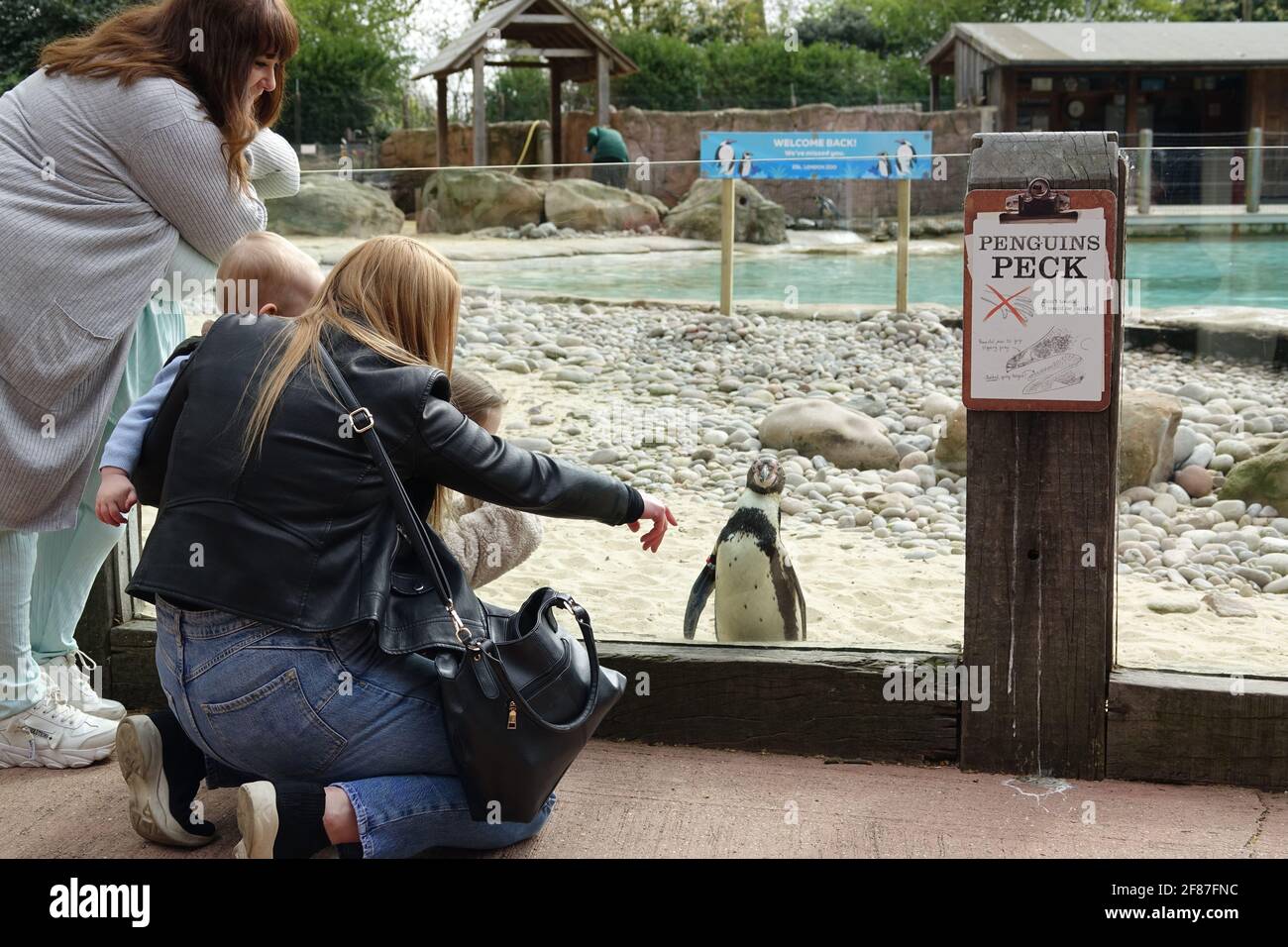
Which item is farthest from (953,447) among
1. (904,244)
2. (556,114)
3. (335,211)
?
(556,114)

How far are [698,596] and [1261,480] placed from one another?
3512mm

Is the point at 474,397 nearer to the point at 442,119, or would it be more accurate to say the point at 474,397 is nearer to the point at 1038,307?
the point at 1038,307

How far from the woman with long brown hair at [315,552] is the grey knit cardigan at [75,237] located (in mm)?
592

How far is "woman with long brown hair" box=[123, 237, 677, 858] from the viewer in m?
2.33

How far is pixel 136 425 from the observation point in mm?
2561

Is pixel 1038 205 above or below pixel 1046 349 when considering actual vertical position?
above

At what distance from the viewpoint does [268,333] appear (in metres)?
2.43

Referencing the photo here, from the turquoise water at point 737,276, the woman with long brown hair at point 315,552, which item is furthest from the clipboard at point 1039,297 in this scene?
the turquoise water at point 737,276

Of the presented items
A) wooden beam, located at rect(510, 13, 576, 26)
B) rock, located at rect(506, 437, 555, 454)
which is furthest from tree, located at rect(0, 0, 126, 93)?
rock, located at rect(506, 437, 555, 454)

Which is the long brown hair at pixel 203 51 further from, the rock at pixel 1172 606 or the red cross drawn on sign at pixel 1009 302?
the rock at pixel 1172 606

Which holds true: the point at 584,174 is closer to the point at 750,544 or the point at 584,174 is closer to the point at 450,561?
the point at 750,544

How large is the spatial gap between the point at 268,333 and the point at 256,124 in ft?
2.77

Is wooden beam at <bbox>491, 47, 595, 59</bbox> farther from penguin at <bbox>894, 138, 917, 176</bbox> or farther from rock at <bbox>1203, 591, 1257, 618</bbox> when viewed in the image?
rock at <bbox>1203, 591, 1257, 618</bbox>

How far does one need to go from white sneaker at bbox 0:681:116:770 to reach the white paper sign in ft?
6.93
